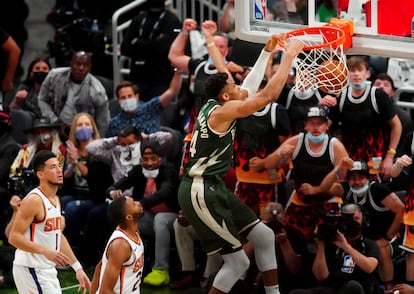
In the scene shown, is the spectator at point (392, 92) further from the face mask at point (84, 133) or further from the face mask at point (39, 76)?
the face mask at point (39, 76)

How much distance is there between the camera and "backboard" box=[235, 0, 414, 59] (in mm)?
8414

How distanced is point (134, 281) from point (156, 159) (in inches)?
94.9

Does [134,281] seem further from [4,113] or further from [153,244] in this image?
[4,113]

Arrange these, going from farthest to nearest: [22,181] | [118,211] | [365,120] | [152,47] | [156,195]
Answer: [152,47]
[22,181]
[156,195]
[365,120]
[118,211]

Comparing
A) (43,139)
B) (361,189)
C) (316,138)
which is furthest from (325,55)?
(43,139)

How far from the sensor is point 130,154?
11.4 metres

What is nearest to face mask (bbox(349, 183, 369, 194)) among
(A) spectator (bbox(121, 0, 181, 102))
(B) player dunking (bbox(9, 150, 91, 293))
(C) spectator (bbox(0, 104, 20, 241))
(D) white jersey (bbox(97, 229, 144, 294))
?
(D) white jersey (bbox(97, 229, 144, 294))

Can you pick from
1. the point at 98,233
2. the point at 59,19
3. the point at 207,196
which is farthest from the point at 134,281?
the point at 59,19

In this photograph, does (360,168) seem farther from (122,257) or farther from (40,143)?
(40,143)

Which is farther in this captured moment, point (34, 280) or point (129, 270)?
point (34, 280)

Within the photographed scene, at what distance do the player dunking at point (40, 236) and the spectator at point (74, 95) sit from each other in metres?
3.32

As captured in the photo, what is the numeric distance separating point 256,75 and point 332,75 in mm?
710

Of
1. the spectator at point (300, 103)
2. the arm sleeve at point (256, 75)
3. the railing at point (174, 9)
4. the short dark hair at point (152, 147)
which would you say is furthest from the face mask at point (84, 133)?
the arm sleeve at point (256, 75)

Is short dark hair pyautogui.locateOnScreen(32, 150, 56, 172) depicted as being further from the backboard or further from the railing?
the railing
